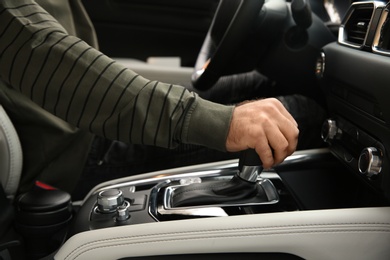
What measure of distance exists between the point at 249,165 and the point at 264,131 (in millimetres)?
92

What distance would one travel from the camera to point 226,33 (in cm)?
81

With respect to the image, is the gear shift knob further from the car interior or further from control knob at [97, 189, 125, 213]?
control knob at [97, 189, 125, 213]

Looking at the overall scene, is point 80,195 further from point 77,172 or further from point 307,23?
point 307,23

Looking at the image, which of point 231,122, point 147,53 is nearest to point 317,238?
point 231,122

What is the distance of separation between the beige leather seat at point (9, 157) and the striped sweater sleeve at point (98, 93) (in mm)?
167

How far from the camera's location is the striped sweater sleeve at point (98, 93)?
21.8 inches

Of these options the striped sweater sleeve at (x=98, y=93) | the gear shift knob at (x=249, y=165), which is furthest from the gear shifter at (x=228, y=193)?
the striped sweater sleeve at (x=98, y=93)

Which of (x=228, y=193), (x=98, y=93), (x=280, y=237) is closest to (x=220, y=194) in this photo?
(x=228, y=193)

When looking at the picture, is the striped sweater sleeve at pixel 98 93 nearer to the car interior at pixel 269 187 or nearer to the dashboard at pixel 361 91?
the car interior at pixel 269 187

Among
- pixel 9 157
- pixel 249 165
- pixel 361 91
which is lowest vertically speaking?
pixel 9 157

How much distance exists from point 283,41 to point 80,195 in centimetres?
60

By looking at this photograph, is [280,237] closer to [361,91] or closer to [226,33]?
[361,91]

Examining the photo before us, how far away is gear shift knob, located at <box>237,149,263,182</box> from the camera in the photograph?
59 centimetres

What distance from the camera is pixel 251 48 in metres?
1.07
